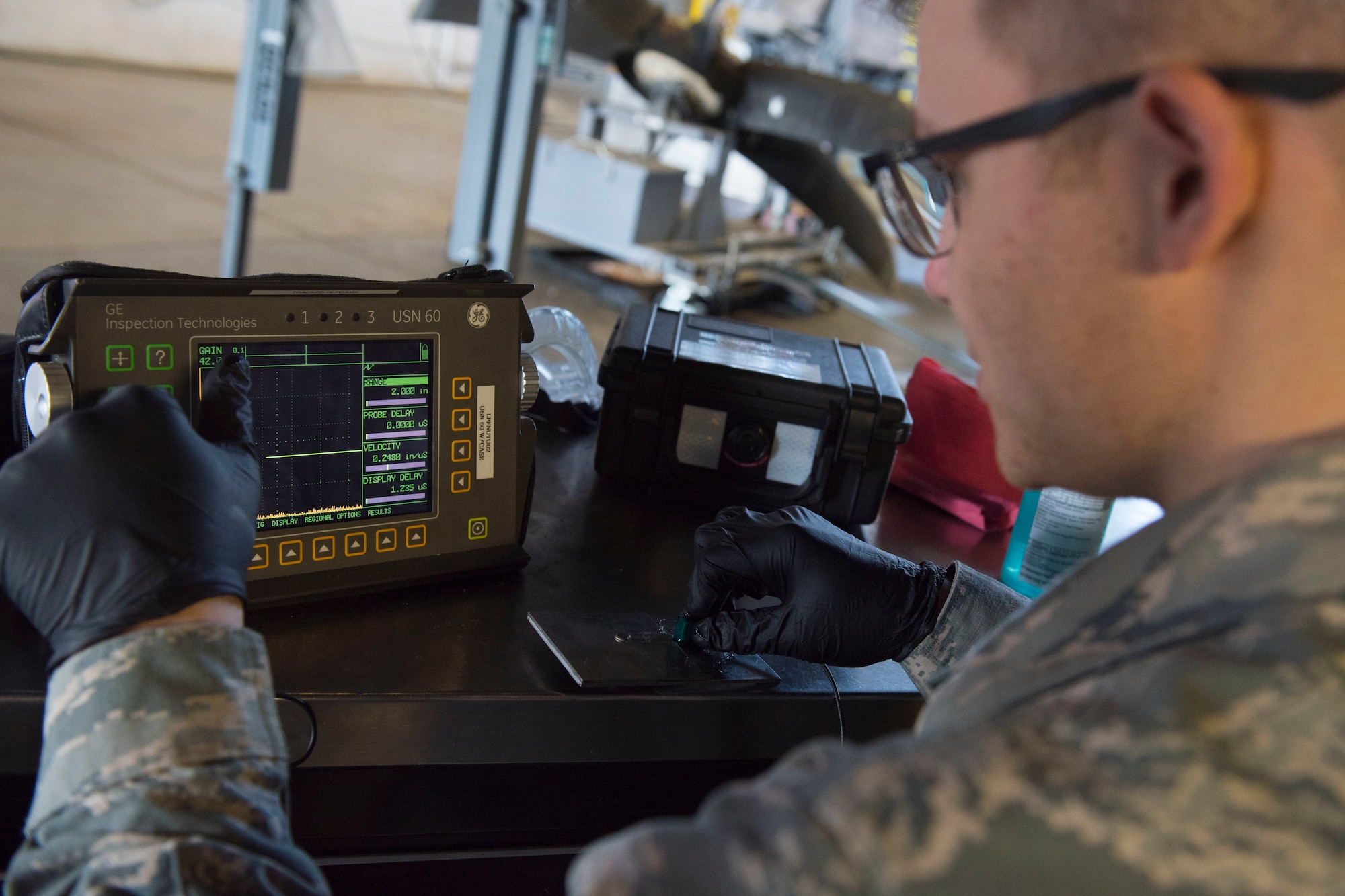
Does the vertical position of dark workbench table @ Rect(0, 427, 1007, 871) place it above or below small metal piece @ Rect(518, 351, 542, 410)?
below

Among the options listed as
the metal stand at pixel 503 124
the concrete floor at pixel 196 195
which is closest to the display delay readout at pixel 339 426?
the concrete floor at pixel 196 195

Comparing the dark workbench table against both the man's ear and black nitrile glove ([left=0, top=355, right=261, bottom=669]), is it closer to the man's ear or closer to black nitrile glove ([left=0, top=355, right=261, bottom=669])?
black nitrile glove ([left=0, top=355, right=261, bottom=669])

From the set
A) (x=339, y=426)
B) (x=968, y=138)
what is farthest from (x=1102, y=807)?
(x=339, y=426)

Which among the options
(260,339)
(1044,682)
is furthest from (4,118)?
(1044,682)

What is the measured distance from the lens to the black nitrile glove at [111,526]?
59 cm

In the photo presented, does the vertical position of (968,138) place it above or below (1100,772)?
above

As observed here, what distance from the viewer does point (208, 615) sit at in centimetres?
61

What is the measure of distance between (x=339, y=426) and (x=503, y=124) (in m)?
3.03

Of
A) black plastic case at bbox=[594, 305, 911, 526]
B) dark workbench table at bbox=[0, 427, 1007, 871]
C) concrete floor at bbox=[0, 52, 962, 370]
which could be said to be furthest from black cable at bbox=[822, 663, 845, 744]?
concrete floor at bbox=[0, 52, 962, 370]

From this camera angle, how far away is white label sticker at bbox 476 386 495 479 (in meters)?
0.90

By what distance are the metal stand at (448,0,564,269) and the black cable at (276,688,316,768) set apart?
2987 mm

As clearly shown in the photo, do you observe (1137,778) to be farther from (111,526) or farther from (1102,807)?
(111,526)

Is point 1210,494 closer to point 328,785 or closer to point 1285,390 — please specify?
point 1285,390

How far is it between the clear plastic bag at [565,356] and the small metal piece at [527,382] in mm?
380
